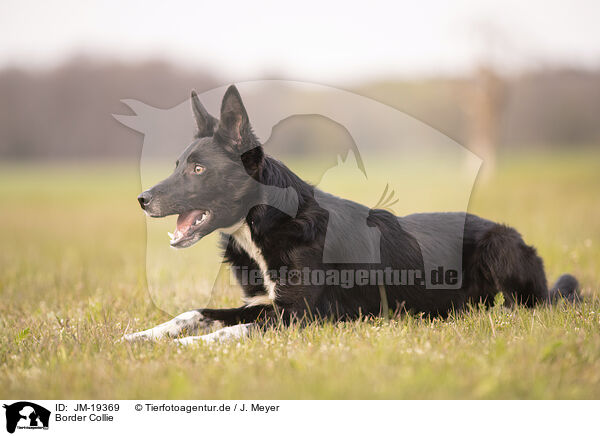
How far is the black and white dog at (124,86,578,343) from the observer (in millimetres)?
3941

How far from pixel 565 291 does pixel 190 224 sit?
3.49 m

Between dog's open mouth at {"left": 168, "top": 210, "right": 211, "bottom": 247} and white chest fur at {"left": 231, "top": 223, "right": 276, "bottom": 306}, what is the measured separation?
0.98ft

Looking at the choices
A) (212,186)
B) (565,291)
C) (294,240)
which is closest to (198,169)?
(212,186)

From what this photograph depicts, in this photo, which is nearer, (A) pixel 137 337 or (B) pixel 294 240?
(A) pixel 137 337

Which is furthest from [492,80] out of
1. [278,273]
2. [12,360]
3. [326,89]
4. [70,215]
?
[12,360]

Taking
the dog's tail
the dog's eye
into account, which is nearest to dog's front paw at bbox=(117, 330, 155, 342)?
the dog's eye

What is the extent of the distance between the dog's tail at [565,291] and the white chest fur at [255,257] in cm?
255

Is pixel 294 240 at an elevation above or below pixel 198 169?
below

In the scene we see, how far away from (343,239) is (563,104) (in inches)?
747

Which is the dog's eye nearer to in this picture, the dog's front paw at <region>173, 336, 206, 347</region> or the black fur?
the black fur

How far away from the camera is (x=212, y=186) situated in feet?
13.3

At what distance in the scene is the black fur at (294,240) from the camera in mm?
3963

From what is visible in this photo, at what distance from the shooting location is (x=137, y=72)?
3100 cm
